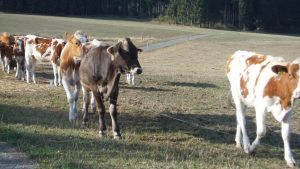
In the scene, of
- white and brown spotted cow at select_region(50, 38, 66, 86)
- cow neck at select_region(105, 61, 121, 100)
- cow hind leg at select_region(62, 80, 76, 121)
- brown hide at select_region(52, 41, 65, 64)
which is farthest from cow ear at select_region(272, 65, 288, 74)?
brown hide at select_region(52, 41, 65, 64)

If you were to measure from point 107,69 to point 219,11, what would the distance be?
109m

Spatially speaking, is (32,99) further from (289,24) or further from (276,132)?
(289,24)

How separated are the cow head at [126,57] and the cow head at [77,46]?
7.12 feet

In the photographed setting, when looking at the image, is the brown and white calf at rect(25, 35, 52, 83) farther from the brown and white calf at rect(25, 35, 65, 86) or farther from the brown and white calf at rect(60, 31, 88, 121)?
the brown and white calf at rect(60, 31, 88, 121)

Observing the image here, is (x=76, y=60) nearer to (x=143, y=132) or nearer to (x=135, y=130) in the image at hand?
(x=135, y=130)

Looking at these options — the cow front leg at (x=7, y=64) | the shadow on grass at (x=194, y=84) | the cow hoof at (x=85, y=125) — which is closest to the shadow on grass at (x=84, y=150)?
the cow hoof at (x=85, y=125)

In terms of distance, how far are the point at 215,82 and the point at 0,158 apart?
1838 cm

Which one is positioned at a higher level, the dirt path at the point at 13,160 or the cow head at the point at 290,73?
Result: the cow head at the point at 290,73

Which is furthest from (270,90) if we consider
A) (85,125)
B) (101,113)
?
(85,125)

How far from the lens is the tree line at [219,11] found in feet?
374

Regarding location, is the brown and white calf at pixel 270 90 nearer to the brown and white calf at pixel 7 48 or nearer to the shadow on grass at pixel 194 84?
the shadow on grass at pixel 194 84

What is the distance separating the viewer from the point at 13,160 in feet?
28.4

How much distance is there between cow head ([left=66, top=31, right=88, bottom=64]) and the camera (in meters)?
13.4

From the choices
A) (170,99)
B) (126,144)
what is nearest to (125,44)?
(126,144)
